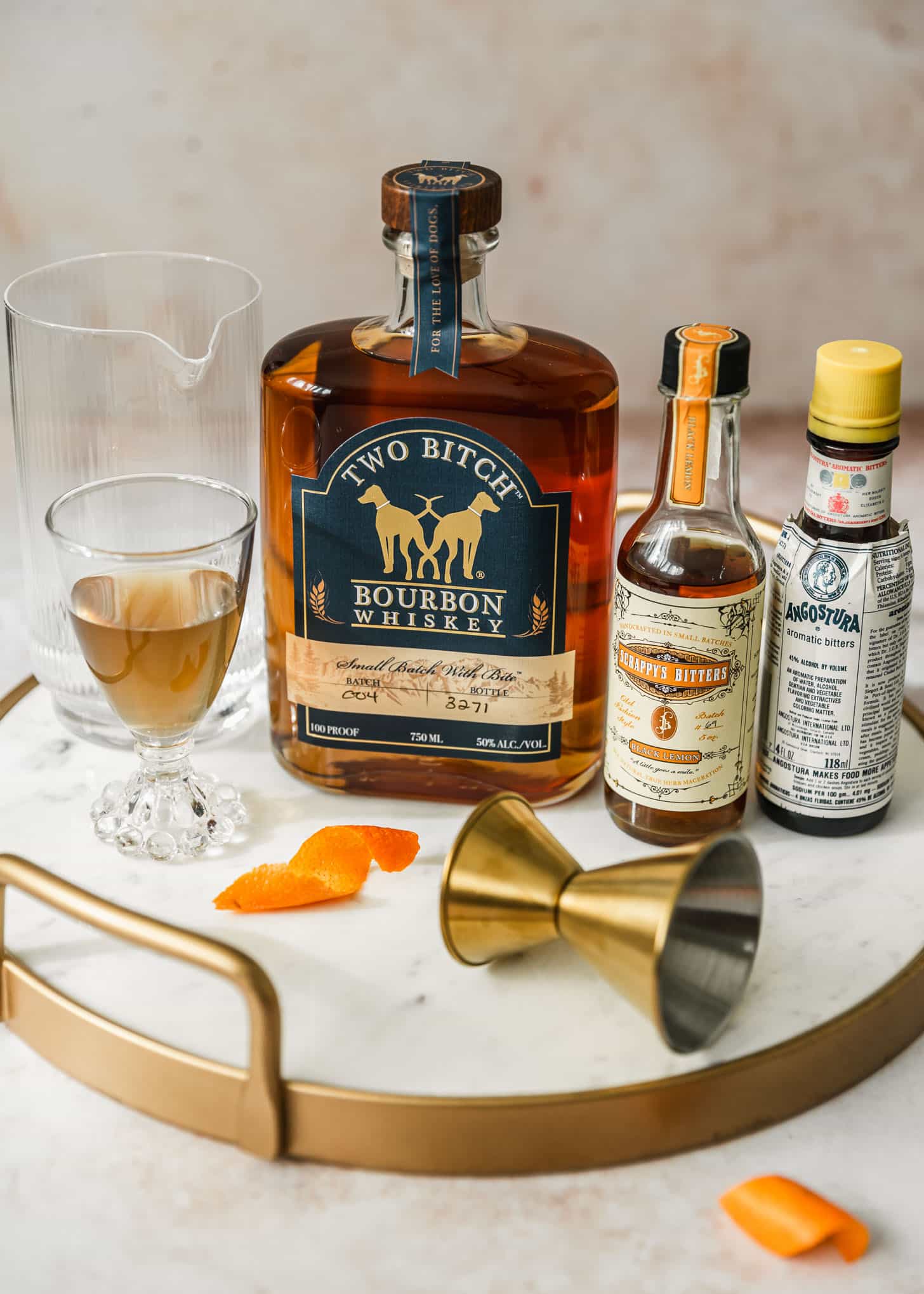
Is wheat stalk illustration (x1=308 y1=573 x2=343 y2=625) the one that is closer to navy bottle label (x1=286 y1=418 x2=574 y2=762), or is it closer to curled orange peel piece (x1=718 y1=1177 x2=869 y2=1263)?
navy bottle label (x1=286 y1=418 x2=574 y2=762)

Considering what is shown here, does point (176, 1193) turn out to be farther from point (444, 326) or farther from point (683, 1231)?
point (444, 326)

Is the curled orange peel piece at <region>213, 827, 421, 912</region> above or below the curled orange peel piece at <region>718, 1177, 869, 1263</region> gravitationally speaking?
above

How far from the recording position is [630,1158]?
0.59 m

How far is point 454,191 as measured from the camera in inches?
26.3

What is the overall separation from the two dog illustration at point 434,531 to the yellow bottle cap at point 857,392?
160 mm

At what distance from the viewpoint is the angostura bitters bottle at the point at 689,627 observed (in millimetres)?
678

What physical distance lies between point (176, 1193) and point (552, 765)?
0.29 meters

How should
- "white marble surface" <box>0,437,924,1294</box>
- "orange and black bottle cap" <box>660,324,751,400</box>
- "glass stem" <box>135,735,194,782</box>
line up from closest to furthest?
"white marble surface" <box>0,437,924,1294</box>
"orange and black bottle cap" <box>660,324,751,400</box>
"glass stem" <box>135,735,194,782</box>

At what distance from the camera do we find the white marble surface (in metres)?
0.54

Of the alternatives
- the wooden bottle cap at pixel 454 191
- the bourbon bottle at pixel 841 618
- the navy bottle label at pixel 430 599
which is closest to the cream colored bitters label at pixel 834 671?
the bourbon bottle at pixel 841 618

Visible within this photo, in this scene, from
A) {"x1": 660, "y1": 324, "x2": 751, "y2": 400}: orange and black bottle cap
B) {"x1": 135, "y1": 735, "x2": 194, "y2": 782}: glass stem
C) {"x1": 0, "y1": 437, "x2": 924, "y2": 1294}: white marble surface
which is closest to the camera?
{"x1": 0, "y1": 437, "x2": 924, "y2": 1294}: white marble surface

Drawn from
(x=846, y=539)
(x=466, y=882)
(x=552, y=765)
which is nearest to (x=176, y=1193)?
(x=466, y=882)

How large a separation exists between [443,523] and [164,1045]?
10.7 inches

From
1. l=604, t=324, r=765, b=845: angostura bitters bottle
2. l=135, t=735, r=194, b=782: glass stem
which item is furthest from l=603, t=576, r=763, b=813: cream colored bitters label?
l=135, t=735, r=194, b=782: glass stem
